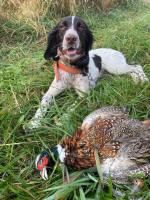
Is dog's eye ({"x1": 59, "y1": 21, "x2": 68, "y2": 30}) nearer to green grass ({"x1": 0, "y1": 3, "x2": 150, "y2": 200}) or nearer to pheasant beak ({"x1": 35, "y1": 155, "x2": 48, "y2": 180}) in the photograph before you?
green grass ({"x1": 0, "y1": 3, "x2": 150, "y2": 200})

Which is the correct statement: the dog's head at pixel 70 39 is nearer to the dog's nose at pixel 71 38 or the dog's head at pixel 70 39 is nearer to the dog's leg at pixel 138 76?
the dog's nose at pixel 71 38

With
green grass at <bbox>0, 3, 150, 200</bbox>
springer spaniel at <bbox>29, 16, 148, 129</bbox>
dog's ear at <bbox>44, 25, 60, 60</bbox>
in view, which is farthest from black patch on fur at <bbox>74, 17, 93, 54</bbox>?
green grass at <bbox>0, 3, 150, 200</bbox>

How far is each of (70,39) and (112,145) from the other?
1.62 metres

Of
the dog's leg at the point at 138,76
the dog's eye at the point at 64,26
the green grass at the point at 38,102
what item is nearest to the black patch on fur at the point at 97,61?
the green grass at the point at 38,102

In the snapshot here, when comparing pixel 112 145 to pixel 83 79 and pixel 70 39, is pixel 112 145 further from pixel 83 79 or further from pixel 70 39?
pixel 70 39

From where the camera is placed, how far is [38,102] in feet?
9.01

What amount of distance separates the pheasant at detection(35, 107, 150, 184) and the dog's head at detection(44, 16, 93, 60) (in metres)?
1.27

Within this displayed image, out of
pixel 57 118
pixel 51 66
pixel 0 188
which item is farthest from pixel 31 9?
pixel 0 188

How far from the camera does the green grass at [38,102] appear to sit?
170cm

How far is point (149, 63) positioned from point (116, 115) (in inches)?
87.8

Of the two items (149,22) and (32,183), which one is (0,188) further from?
(149,22)

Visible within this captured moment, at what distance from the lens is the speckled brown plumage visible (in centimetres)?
170

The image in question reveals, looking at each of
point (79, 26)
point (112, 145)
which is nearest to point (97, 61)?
point (79, 26)

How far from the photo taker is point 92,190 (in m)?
1.68
